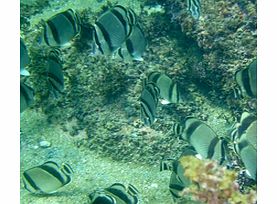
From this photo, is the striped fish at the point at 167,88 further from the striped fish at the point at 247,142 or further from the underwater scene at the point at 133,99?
the striped fish at the point at 247,142

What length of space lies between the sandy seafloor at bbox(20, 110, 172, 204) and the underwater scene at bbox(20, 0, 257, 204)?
0.01 m

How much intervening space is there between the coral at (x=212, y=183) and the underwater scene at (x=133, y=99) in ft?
3.23

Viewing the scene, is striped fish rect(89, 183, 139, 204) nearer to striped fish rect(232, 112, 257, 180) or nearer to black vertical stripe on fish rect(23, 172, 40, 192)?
black vertical stripe on fish rect(23, 172, 40, 192)

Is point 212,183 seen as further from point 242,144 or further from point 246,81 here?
point 246,81

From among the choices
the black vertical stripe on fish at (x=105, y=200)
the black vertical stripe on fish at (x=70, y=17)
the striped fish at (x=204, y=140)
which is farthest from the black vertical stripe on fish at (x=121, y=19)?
the black vertical stripe on fish at (x=105, y=200)

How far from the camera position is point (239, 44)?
5.43 metres

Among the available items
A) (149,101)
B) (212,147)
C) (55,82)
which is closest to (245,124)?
(212,147)

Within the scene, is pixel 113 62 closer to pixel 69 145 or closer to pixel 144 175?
pixel 69 145

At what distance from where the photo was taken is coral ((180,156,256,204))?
7.53 feet

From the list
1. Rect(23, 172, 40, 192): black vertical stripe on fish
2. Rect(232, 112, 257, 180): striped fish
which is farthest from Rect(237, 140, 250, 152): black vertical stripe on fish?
Rect(23, 172, 40, 192): black vertical stripe on fish

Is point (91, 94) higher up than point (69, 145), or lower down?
higher up

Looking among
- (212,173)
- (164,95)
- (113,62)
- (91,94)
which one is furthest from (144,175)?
(212,173)
